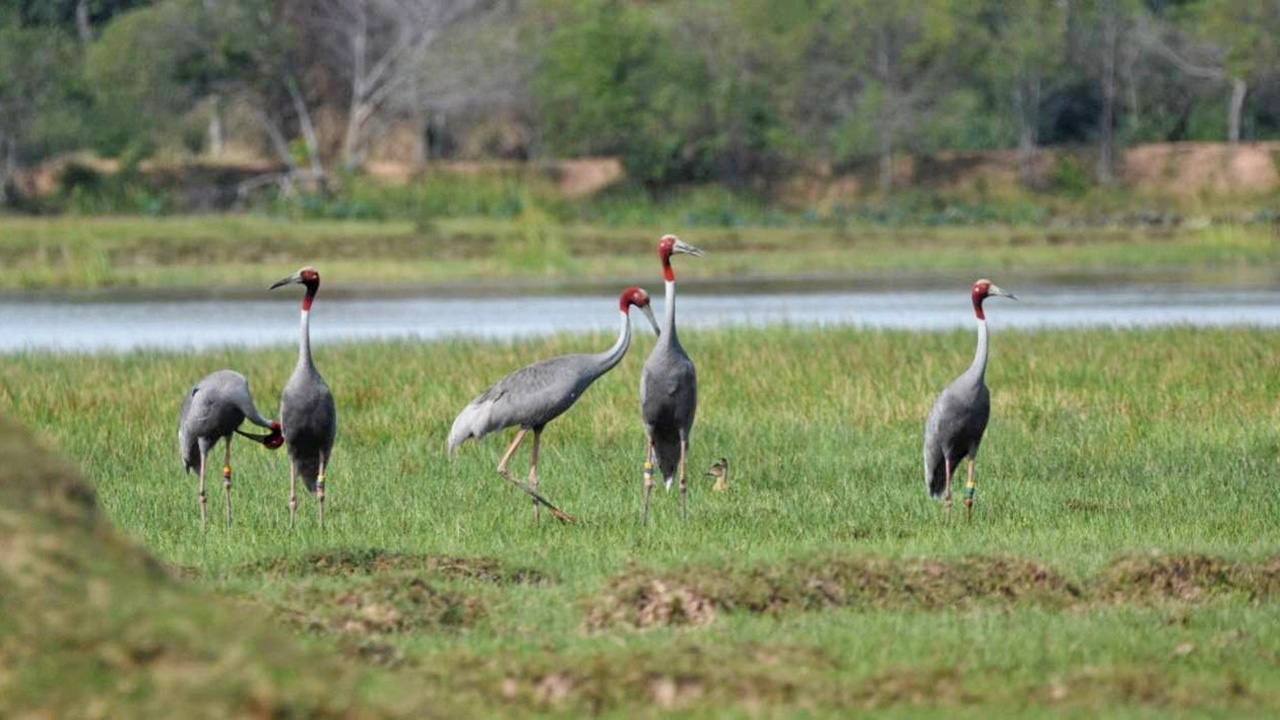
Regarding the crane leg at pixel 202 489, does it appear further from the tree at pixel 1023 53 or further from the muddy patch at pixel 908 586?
the tree at pixel 1023 53

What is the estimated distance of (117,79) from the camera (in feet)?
186

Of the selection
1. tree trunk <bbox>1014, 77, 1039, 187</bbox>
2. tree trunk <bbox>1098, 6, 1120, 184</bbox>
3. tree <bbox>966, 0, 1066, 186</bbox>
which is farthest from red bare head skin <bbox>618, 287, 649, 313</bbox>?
tree trunk <bbox>1014, 77, 1039, 187</bbox>

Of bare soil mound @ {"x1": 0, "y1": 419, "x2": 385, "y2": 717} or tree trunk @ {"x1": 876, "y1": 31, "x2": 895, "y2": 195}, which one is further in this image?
tree trunk @ {"x1": 876, "y1": 31, "x2": 895, "y2": 195}

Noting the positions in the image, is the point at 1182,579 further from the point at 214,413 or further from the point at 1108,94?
the point at 1108,94

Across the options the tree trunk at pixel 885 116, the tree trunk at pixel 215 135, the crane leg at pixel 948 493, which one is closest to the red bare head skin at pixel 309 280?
the crane leg at pixel 948 493

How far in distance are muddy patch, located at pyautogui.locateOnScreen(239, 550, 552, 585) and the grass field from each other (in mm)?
26

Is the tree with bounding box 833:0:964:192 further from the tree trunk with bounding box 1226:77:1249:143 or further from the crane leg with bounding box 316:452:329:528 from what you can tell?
the crane leg with bounding box 316:452:329:528

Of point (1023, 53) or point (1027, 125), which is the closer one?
point (1023, 53)

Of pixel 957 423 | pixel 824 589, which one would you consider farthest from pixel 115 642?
pixel 957 423

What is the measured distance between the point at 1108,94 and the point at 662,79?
466 inches

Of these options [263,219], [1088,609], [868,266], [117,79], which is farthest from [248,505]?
[117,79]

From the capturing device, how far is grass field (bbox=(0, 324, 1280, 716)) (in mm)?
7695

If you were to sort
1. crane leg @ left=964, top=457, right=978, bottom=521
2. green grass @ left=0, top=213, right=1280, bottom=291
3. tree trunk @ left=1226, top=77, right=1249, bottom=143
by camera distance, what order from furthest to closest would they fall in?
tree trunk @ left=1226, top=77, right=1249, bottom=143 → green grass @ left=0, top=213, right=1280, bottom=291 → crane leg @ left=964, top=457, right=978, bottom=521

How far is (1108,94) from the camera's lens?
184 feet
